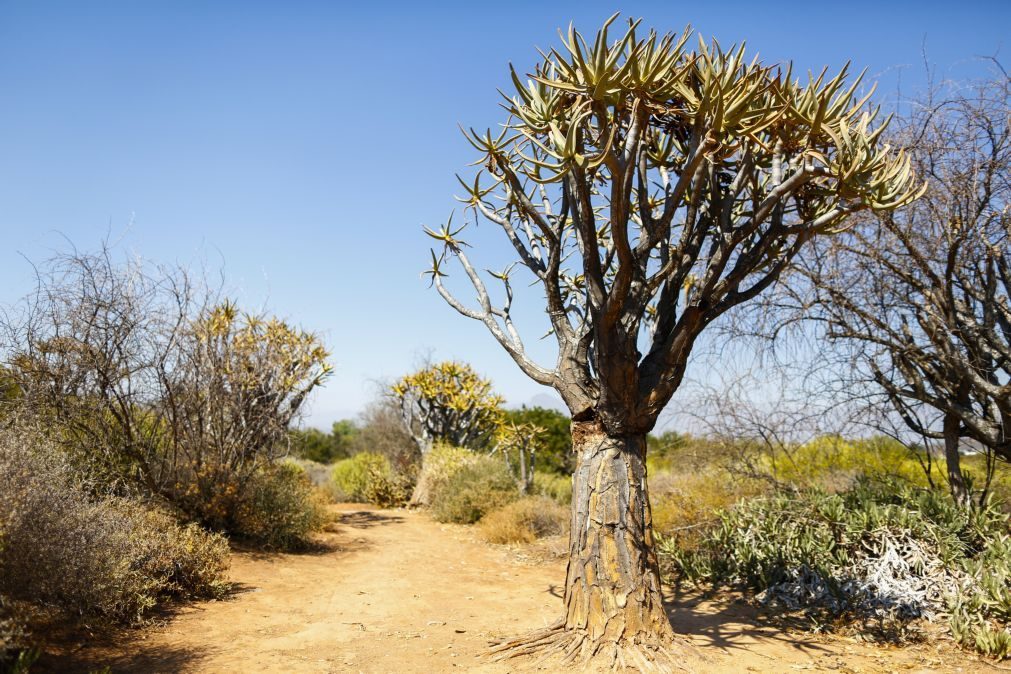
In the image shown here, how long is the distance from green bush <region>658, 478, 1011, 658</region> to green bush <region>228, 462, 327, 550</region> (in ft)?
18.2

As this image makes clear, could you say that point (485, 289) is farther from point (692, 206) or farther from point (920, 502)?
point (920, 502)

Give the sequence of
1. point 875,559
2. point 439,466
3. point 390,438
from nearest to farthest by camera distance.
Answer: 1. point 875,559
2. point 439,466
3. point 390,438

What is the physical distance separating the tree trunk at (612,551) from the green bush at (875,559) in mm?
2391

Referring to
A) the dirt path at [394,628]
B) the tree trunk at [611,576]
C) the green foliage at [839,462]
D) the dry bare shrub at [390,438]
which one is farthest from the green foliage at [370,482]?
the tree trunk at [611,576]

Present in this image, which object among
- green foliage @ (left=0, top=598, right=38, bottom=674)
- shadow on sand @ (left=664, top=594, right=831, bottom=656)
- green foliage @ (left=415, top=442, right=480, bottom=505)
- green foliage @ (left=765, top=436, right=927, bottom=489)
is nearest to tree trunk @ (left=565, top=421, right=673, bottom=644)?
shadow on sand @ (left=664, top=594, right=831, bottom=656)

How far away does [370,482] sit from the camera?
54.1 feet

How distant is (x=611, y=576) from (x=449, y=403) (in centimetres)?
1181

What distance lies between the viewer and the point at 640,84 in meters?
4.59

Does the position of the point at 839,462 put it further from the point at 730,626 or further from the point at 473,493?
the point at 473,493

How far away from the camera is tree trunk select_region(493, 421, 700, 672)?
4926 millimetres

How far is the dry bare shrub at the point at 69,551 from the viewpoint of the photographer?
4344mm

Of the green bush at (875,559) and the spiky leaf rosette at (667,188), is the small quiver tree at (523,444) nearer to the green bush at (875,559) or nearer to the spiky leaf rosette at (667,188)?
the green bush at (875,559)

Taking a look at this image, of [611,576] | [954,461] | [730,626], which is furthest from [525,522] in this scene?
[611,576]

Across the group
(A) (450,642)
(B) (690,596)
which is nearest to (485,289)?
(A) (450,642)
